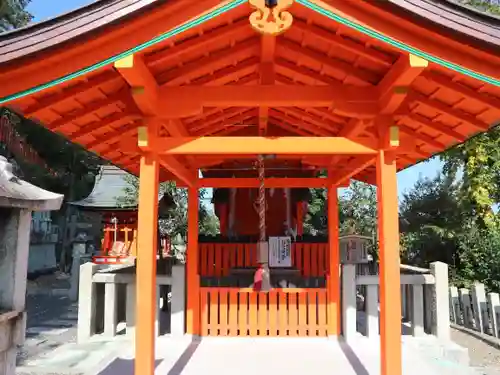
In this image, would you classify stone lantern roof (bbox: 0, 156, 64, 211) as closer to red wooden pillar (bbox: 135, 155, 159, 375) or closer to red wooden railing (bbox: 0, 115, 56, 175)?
red wooden pillar (bbox: 135, 155, 159, 375)

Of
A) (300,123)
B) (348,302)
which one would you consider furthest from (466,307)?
(300,123)

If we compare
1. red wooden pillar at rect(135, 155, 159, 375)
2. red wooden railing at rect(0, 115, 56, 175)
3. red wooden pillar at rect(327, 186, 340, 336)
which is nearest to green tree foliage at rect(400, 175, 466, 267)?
red wooden pillar at rect(327, 186, 340, 336)

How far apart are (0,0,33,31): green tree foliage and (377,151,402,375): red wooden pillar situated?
51.9 ft

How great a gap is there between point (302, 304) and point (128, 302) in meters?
2.84

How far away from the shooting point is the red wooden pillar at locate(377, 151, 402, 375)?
13.7 feet

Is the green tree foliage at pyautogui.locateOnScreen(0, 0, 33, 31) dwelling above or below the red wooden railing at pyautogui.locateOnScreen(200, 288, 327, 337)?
above

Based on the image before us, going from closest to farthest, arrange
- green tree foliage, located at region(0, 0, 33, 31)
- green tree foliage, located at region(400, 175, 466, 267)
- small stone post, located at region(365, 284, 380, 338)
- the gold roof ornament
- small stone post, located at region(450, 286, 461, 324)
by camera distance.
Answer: the gold roof ornament → small stone post, located at region(365, 284, 380, 338) → small stone post, located at region(450, 286, 461, 324) → green tree foliage, located at region(400, 175, 466, 267) → green tree foliage, located at region(0, 0, 33, 31)

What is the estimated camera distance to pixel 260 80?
4.85 metres

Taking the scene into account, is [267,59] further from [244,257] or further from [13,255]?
[244,257]

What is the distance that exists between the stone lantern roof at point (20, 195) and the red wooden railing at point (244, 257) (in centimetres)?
596

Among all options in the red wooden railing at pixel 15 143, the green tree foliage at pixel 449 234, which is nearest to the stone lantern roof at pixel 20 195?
the green tree foliage at pixel 449 234

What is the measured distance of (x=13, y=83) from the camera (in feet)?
11.7

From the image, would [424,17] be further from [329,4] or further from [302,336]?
[302,336]

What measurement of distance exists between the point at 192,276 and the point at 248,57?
3712 millimetres
